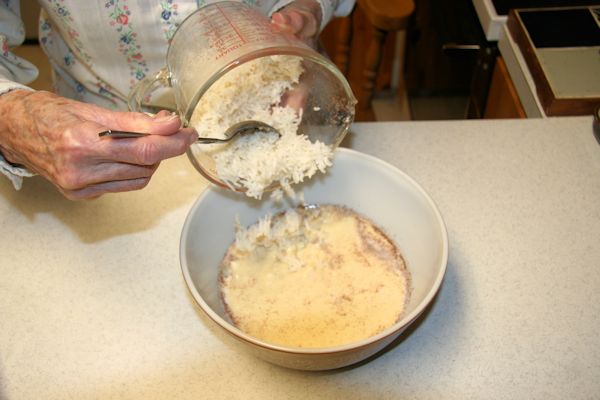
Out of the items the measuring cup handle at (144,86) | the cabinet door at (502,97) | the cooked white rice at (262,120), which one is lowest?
A: the cabinet door at (502,97)

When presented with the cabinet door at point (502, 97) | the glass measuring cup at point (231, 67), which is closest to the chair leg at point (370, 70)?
the cabinet door at point (502, 97)

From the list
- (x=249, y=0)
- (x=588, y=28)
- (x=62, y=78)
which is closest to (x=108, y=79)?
(x=62, y=78)

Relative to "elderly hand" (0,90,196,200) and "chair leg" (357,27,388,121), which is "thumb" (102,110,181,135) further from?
"chair leg" (357,27,388,121)

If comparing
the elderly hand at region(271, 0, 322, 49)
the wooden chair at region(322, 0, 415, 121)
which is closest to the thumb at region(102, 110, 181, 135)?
the elderly hand at region(271, 0, 322, 49)

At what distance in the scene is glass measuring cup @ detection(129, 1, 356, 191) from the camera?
0.61 metres

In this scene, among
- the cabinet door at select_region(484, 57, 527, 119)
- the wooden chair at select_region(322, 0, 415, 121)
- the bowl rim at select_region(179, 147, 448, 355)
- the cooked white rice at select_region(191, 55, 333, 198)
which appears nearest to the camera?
the bowl rim at select_region(179, 147, 448, 355)

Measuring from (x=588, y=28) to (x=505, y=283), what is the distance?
64 centimetres

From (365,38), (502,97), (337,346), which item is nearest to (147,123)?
(337,346)

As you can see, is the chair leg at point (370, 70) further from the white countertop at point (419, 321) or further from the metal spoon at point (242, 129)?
the metal spoon at point (242, 129)

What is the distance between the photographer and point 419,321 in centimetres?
73

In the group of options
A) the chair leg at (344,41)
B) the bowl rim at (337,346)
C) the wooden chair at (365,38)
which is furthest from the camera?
the chair leg at (344,41)

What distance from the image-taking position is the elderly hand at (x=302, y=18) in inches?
31.3

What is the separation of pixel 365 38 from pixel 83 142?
5.31 feet

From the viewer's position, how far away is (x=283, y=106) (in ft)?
2.48
